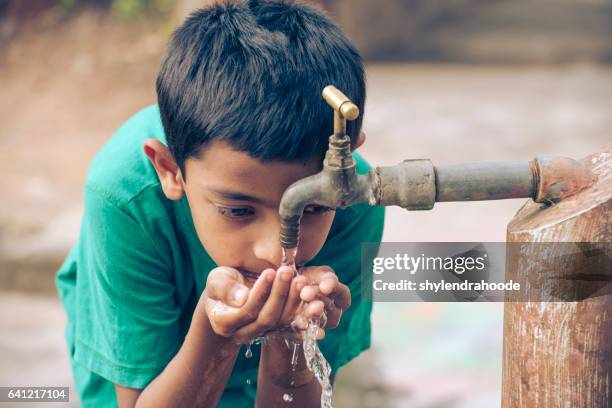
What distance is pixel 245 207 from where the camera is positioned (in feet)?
5.44

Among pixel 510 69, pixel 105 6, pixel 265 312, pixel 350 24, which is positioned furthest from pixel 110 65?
pixel 265 312

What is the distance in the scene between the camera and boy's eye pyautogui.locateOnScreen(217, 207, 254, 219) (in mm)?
1668

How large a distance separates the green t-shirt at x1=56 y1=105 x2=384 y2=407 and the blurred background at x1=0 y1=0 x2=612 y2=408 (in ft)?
4.72

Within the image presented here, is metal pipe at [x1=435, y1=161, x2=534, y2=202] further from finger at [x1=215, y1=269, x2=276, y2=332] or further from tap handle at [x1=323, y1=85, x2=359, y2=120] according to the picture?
finger at [x1=215, y1=269, x2=276, y2=332]

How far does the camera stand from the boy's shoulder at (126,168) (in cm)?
197

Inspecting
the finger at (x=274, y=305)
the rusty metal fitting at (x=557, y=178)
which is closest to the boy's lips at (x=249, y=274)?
the finger at (x=274, y=305)

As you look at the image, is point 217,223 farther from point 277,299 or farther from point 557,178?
point 557,178

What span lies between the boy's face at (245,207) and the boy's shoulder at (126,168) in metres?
0.23

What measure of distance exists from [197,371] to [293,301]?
42 centimetres

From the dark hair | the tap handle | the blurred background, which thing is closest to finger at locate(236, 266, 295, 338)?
the dark hair

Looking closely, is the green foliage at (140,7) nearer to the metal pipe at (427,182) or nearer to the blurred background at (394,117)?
the blurred background at (394,117)

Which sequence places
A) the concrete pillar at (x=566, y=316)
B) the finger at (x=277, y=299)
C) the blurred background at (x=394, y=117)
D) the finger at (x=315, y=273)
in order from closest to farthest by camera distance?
the concrete pillar at (x=566, y=316), the finger at (x=277, y=299), the finger at (x=315, y=273), the blurred background at (x=394, y=117)

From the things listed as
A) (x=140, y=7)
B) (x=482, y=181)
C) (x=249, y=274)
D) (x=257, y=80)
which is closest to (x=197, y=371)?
(x=249, y=274)

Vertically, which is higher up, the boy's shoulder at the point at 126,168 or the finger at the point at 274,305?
the boy's shoulder at the point at 126,168
